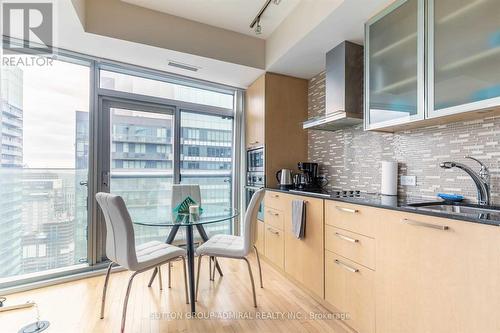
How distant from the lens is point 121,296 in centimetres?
210

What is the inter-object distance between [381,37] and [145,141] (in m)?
2.72

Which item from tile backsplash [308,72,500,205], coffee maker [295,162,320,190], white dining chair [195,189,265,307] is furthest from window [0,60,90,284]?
tile backsplash [308,72,500,205]

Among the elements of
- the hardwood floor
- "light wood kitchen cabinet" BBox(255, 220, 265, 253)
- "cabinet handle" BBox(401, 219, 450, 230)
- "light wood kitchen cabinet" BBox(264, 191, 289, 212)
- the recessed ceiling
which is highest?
the recessed ceiling

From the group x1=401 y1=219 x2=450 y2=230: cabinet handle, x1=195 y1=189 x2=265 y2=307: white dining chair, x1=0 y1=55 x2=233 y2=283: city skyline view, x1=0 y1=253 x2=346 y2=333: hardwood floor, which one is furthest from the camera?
x1=0 y1=55 x2=233 y2=283: city skyline view

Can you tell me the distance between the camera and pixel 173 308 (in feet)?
6.26

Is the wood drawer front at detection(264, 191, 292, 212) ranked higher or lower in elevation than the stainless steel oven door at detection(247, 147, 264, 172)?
lower

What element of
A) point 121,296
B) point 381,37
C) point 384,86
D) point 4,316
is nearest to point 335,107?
point 384,86

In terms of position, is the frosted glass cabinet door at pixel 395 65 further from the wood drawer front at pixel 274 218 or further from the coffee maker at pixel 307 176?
the wood drawer front at pixel 274 218

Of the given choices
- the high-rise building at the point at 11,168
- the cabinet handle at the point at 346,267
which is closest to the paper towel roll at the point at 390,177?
the cabinet handle at the point at 346,267

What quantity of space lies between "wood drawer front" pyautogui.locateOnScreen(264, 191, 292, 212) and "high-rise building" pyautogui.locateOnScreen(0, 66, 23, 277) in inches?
98.3

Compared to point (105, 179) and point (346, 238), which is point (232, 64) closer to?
point (105, 179)

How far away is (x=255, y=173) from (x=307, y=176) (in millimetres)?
724

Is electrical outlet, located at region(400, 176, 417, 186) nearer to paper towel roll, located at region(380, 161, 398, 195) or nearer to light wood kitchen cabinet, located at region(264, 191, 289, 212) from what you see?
paper towel roll, located at region(380, 161, 398, 195)

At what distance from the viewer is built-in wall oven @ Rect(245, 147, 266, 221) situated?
3.06 meters
